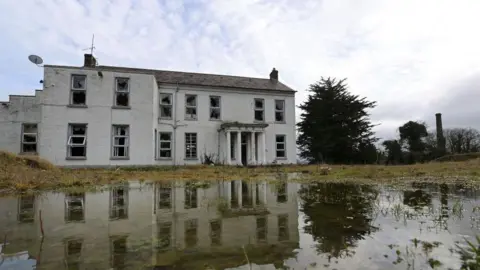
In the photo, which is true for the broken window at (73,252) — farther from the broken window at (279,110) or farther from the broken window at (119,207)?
the broken window at (279,110)

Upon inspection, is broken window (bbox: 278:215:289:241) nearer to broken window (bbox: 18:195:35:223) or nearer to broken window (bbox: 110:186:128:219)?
broken window (bbox: 110:186:128:219)

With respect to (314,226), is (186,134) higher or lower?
higher

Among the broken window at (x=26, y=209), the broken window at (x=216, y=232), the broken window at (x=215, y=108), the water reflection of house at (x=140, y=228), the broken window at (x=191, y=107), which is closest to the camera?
the water reflection of house at (x=140, y=228)

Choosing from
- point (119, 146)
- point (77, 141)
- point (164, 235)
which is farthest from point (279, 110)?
point (164, 235)

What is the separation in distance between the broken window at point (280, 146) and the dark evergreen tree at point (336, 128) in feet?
15.1

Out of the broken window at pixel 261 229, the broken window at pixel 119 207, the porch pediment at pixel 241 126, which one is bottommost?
the broken window at pixel 261 229

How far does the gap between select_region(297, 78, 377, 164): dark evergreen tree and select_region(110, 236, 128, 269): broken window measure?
954 inches

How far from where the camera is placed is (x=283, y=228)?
10.9 ft

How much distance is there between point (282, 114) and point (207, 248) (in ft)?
70.0

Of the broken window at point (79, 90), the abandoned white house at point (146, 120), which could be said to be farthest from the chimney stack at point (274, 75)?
the broken window at point (79, 90)

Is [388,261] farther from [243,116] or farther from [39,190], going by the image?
[243,116]

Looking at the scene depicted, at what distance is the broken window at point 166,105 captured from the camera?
20.7 metres

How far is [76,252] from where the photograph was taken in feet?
8.27

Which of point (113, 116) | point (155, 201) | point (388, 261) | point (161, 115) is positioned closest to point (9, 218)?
point (155, 201)
